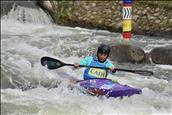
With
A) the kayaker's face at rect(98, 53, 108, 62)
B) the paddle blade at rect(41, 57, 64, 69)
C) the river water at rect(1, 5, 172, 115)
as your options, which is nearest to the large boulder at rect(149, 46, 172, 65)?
the river water at rect(1, 5, 172, 115)

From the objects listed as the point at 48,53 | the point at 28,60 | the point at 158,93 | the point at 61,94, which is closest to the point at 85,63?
the point at 61,94

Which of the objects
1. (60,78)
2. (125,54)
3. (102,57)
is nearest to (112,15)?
(125,54)

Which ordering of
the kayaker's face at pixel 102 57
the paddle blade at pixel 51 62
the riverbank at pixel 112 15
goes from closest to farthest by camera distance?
the kayaker's face at pixel 102 57
the paddle blade at pixel 51 62
the riverbank at pixel 112 15

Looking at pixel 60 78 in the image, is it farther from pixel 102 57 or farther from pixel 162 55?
pixel 162 55

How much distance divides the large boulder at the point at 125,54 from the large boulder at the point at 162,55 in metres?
0.26

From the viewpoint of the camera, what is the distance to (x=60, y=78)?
28.3ft

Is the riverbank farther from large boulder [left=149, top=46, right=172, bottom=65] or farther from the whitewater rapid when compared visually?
large boulder [left=149, top=46, right=172, bottom=65]

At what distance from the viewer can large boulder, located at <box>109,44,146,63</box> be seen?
1027cm

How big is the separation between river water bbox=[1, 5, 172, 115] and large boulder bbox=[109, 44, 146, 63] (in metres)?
0.15

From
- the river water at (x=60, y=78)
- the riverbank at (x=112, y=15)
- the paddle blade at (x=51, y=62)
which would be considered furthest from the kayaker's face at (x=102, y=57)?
the riverbank at (x=112, y=15)

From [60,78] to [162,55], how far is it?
2.62 meters

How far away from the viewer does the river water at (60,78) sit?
7.09 m

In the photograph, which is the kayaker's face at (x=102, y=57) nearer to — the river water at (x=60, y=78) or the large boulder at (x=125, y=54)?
the river water at (x=60, y=78)

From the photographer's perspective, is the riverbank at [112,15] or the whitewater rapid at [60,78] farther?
the riverbank at [112,15]
